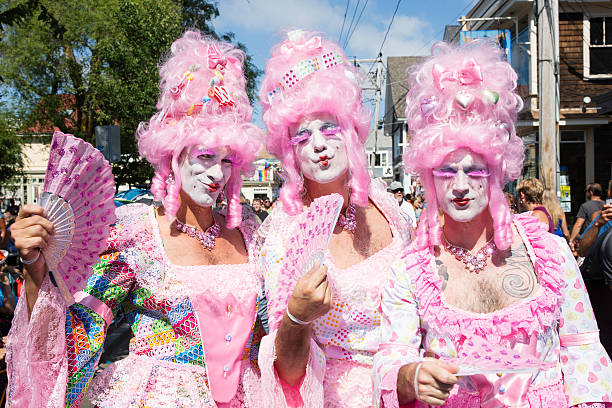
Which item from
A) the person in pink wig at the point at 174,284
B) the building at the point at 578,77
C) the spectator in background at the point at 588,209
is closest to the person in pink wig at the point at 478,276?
the person in pink wig at the point at 174,284

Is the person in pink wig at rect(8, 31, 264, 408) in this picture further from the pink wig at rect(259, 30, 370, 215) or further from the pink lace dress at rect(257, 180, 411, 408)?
the pink lace dress at rect(257, 180, 411, 408)

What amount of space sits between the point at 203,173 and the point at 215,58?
507mm

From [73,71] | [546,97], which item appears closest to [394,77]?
[73,71]

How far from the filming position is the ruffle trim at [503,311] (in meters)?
1.65

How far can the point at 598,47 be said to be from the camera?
39.3ft

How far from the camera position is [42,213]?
172cm

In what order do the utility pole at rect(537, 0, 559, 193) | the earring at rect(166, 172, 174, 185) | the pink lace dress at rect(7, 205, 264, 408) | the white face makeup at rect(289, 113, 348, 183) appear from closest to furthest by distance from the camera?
the pink lace dress at rect(7, 205, 264, 408) → the white face makeup at rect(289, 113, 348, 183) → the earring at rect(166, 172, 174, 185) → the utility pole at rect(537, 0, 559, 193)

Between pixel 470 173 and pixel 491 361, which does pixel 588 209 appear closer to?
pixel 470 173

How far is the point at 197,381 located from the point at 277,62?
4.34 ft

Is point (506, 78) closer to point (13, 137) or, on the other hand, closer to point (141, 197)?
point (141, 197)

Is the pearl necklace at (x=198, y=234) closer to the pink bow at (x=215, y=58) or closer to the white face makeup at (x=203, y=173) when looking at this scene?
the white face makeup at (x=203, y=173)

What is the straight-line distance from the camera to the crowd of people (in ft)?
5.47

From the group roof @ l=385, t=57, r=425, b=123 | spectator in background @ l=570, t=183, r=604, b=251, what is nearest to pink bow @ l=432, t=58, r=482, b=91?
spectator in background @ l=570, t=183, r=604, b=251

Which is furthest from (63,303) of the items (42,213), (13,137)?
(13,137)
